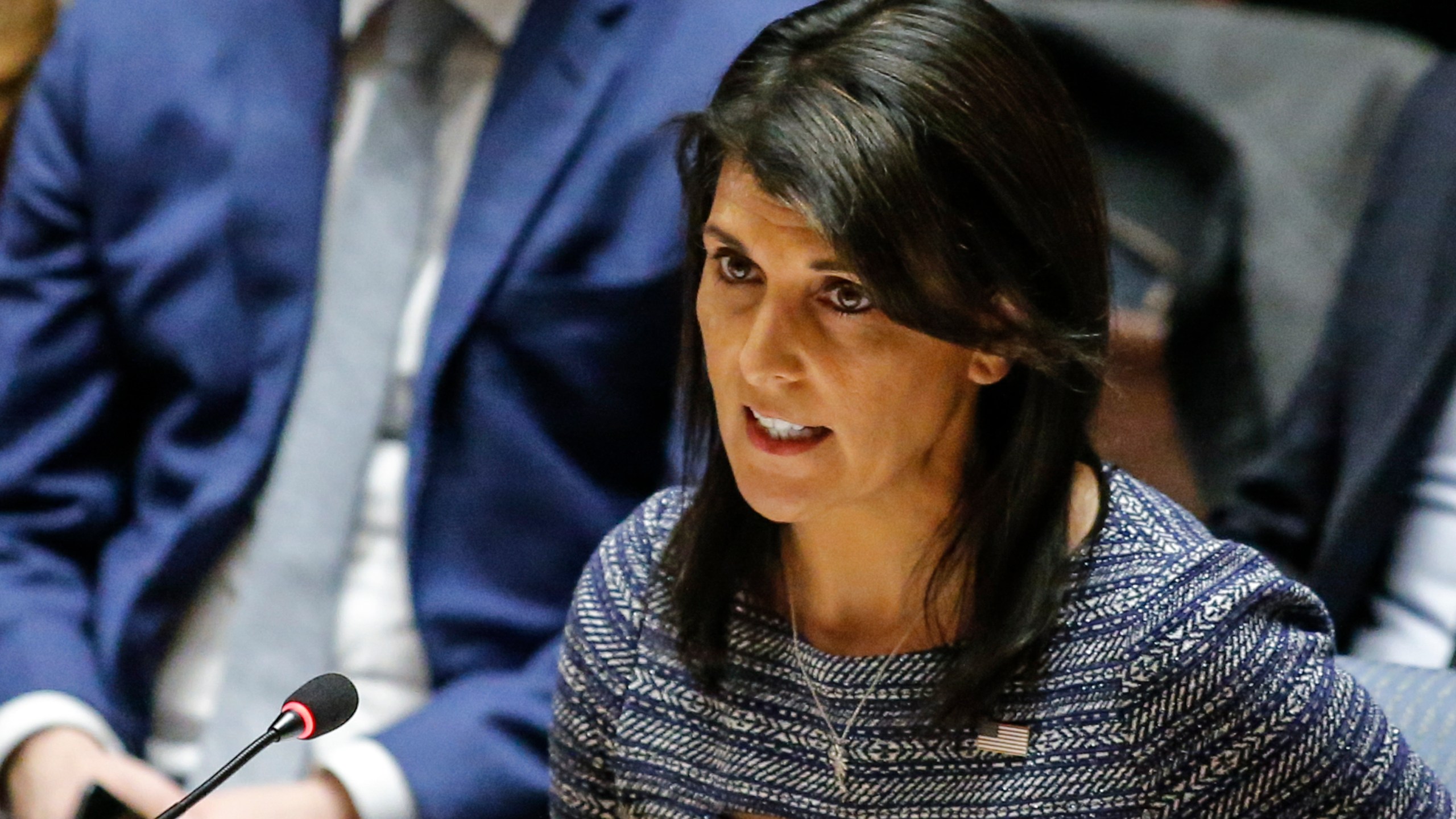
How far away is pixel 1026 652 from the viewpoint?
0.91 metres

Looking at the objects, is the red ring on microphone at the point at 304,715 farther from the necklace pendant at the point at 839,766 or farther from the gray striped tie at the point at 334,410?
the gray striped tie at the point at 334,410

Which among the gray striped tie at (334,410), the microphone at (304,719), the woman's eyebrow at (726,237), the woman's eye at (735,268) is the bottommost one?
the gray striped tie at (334,410)

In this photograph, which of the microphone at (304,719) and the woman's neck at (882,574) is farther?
the woman's neck at (882,574)

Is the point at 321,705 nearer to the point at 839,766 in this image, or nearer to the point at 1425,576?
the point at 839,766

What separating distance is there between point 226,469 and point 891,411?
2.40 feet

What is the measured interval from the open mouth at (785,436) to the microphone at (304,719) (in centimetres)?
24

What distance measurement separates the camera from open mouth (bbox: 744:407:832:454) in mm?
854

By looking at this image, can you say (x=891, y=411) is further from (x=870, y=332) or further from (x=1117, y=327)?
(x=1117, y=327)

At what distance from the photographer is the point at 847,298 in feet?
2.70

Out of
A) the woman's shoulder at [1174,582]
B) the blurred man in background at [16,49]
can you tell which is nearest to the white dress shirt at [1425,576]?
the woman's shoulder at [1174,582]

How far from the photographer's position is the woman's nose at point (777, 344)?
2.71ft

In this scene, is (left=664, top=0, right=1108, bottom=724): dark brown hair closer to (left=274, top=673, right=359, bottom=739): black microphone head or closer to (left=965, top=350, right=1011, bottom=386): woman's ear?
(left=965, top=350, right=1011, bottom=386): woman's ear

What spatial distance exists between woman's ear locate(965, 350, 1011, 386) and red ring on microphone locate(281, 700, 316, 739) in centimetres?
37

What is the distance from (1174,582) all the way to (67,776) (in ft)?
2.80
